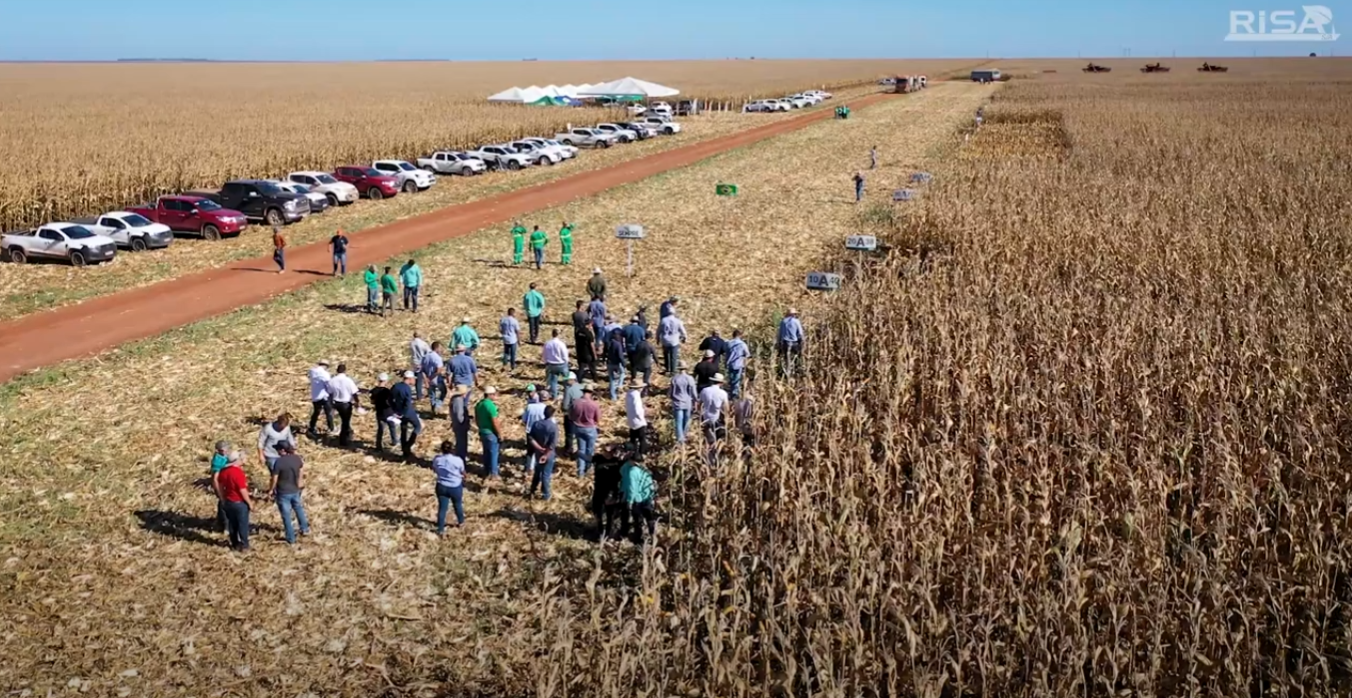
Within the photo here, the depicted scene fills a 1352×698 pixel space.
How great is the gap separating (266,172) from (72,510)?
3572cm

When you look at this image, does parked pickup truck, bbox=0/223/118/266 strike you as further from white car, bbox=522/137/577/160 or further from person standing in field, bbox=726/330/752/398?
white car, bbox=522/137/577/160

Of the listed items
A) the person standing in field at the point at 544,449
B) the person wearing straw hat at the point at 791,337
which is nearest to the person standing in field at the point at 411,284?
the person wearing straw hat at the point at 791,337

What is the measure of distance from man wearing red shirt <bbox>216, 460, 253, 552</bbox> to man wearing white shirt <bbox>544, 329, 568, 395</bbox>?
6.25 m

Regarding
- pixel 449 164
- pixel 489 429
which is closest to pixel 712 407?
pixel 489 429

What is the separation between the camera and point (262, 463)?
1678 cm

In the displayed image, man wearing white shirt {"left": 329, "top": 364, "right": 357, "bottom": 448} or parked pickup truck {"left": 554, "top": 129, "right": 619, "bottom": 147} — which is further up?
parked pickup truck {"left": 554, "top": 129, "right": 619, "bottom": 147}

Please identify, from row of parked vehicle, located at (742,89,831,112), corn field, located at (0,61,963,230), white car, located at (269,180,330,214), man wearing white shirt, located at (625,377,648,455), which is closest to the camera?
man wearing white shirt, located at (625,377,648,455)

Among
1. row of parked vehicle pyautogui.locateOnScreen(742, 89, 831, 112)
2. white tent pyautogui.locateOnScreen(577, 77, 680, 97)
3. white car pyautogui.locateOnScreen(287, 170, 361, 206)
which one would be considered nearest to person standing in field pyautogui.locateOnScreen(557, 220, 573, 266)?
white car pyautogui.locateOnScreen(287, 170, 361, 206)

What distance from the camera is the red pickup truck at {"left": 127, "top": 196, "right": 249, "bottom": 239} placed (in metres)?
35.5

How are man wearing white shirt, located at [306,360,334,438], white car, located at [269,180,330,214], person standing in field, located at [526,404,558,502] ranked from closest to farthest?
person standing in field, located at [526,404,558,502] → man wearing white shirt, located at [306,360,334,438] → white car, located at [269,180,330,214]

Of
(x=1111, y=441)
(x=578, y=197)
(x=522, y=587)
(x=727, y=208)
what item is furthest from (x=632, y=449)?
(x=578, y=197)

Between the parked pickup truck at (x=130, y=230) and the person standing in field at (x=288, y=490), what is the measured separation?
76.0ft

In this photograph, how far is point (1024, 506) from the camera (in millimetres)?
11148

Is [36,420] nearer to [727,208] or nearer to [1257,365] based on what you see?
[1257,365]
